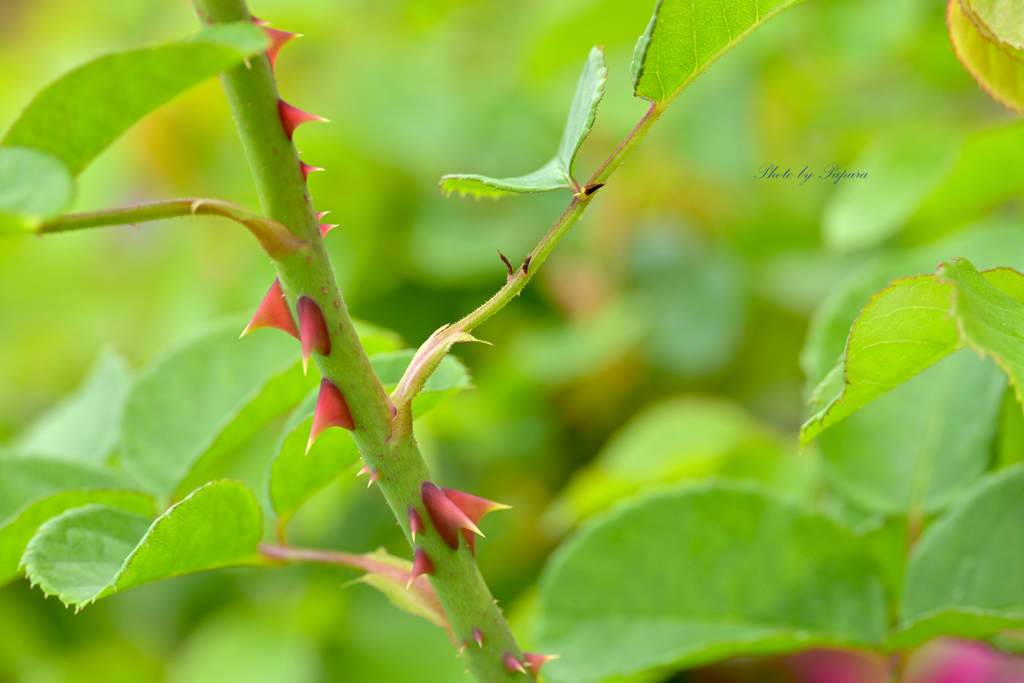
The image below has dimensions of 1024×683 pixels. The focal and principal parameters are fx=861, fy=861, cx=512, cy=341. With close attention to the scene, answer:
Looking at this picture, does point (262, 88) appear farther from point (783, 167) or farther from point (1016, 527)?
point (783, 167)

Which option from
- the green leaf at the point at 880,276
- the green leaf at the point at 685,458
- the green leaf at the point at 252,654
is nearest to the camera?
the green leaf at the point at 880,276

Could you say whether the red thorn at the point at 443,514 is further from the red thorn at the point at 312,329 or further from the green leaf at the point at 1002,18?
the green leaf at the point at 1002,18

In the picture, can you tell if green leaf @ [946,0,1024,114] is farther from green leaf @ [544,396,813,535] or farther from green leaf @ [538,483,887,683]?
green leaf @ [544,396,813,535]

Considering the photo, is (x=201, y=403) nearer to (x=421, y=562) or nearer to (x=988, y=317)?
(x=421, y=562)

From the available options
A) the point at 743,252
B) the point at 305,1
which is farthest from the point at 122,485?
the point at 305,1

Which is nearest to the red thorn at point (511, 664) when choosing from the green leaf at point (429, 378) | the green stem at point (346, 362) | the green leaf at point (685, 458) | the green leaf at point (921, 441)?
the green stem at point (346, 362)

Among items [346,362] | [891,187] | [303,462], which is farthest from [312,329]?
[891,187]

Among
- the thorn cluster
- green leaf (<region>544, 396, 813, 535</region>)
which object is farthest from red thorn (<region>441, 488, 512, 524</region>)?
green leaf (<region>544, 396, 813, 535</region>)
